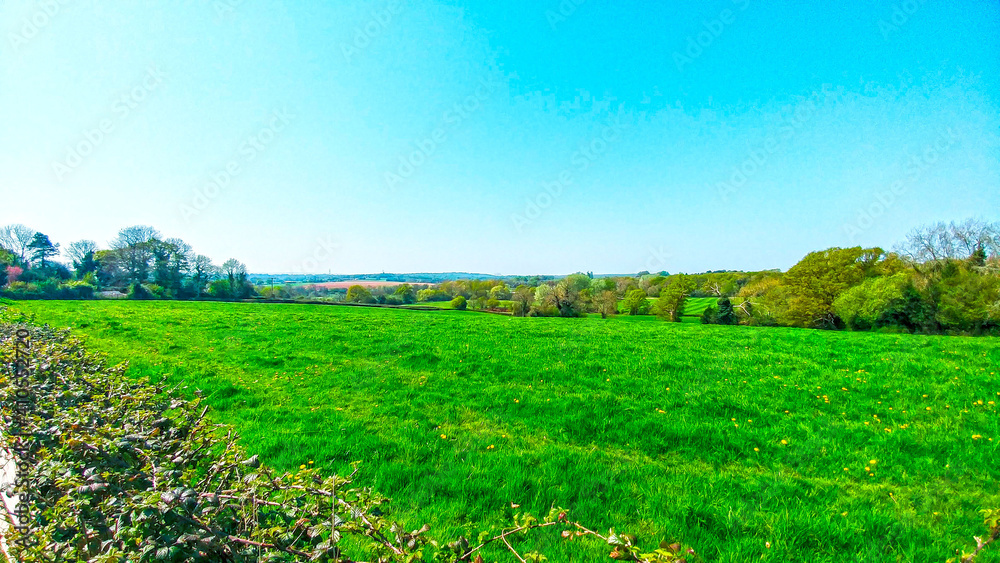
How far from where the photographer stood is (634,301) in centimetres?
4847

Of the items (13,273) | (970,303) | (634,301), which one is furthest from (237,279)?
(970,303)

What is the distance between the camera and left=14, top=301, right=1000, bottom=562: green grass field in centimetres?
307

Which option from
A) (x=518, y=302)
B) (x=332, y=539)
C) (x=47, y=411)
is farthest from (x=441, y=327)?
(x=518, y=302)

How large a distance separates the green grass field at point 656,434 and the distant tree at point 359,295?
4045 cm

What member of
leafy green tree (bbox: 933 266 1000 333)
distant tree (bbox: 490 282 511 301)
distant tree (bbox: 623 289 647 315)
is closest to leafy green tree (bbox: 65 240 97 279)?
distant tree (bbox: 490 282 511 301)

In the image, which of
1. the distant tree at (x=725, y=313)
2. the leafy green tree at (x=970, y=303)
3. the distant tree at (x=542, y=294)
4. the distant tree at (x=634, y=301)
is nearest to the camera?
the leafy green tree at (x=970, y=303)

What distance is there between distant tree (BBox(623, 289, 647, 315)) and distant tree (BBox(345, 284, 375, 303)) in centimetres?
3467

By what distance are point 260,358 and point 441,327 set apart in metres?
7.07

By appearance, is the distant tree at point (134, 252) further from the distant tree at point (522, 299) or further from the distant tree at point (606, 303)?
the distant tree at point (606, 303)

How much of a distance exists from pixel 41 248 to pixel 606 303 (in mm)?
62070

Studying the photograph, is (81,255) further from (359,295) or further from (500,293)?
(500,293)

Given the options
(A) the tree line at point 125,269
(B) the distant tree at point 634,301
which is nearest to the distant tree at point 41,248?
(A) the tree line at point 125,269

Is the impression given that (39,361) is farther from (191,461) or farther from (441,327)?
(441,327)

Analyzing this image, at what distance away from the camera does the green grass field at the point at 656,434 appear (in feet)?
10.1
